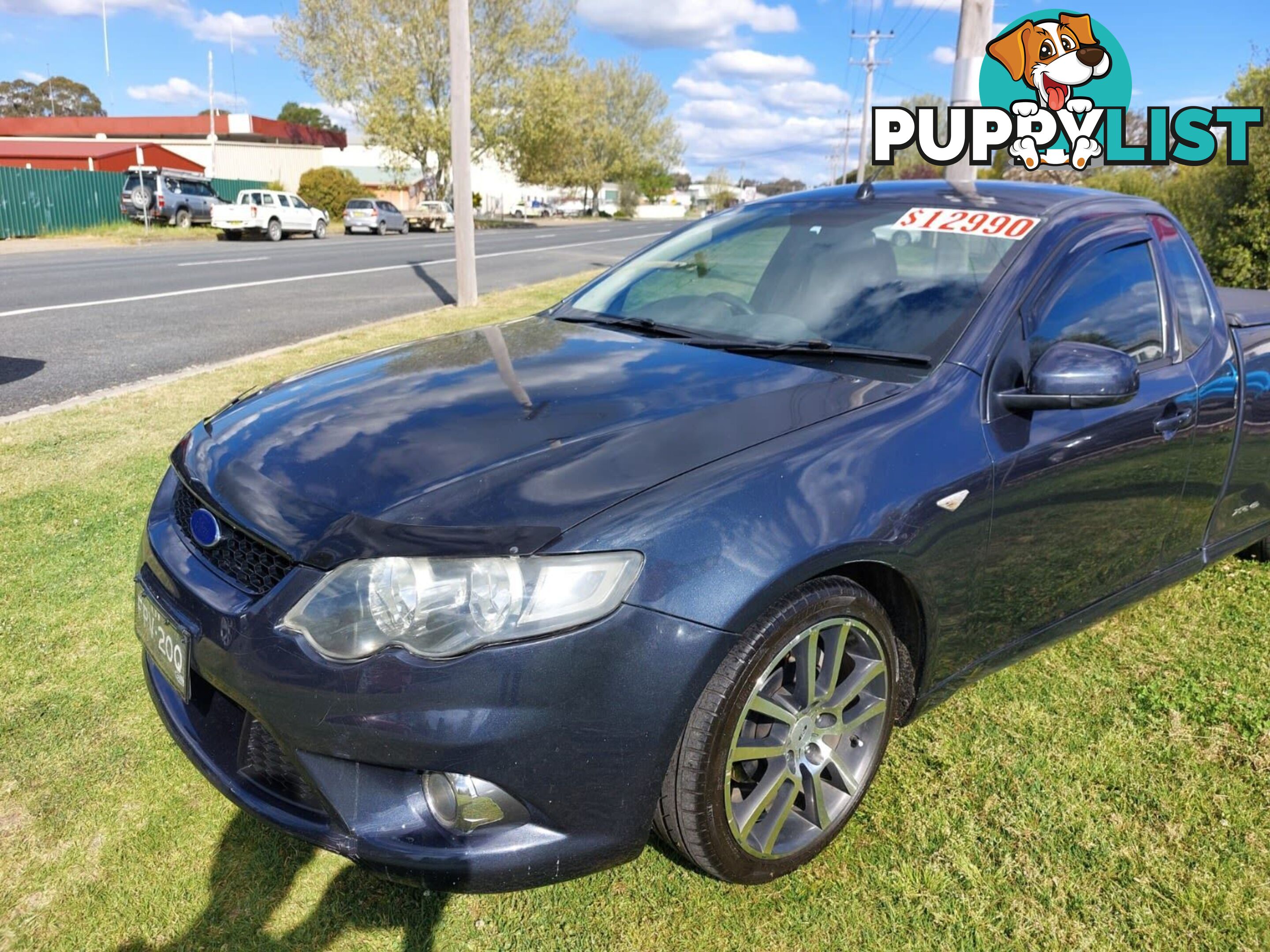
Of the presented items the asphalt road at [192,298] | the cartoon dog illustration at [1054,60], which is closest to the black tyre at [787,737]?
the asphalt road at [192,298]

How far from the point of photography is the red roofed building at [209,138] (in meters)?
50.3

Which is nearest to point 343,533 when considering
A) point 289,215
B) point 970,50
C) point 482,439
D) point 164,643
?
point 482,439

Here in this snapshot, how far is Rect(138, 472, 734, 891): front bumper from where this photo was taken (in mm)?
1799

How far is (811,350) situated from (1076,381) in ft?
2.29

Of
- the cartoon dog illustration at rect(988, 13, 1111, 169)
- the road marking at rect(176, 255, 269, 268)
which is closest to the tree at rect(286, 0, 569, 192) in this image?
the road marking at rect(176, 255, 269, 268)

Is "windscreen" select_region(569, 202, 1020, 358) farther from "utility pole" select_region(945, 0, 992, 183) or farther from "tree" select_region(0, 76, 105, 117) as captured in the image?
"tree" select_region(0, 76, 105, 117)

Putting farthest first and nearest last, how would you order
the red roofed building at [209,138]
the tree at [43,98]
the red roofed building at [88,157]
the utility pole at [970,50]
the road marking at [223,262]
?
the tree at [43,98], the red roofed building at [209,138], the red roofed building at [88,157], the road marking at [223,262], the utility pole at [970,50]

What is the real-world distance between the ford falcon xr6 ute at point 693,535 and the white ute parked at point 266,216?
27.9m

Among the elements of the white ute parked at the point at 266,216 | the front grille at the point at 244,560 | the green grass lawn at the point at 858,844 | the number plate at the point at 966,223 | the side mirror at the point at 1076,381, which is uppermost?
the white ute parked at the point at 266,216

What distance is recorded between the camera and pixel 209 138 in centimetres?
5022

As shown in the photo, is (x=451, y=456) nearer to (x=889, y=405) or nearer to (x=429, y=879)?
(x=429, y=879)

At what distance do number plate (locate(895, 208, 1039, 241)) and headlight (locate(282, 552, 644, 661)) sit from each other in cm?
174

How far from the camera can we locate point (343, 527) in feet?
6.43

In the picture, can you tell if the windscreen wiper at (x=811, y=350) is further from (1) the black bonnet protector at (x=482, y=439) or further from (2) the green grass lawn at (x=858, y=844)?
(2) the green grass lawn at (x=858, y=844)
